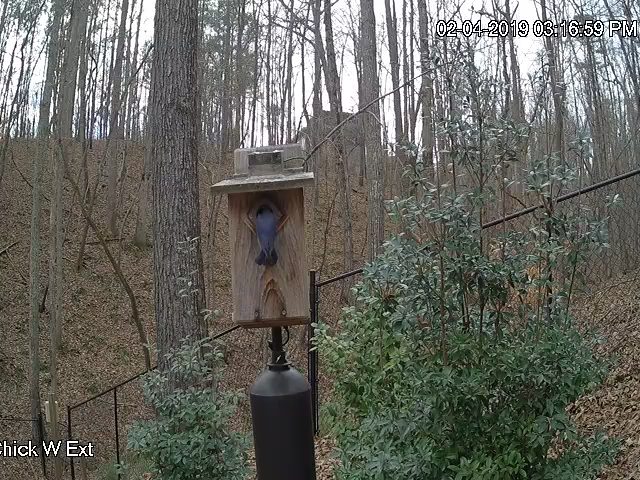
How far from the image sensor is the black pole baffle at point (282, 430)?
1.84 meters

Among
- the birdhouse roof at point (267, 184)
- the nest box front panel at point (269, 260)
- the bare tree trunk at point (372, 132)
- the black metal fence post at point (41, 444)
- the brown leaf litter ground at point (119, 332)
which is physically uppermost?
the bare tree trunk at point (372, 132)

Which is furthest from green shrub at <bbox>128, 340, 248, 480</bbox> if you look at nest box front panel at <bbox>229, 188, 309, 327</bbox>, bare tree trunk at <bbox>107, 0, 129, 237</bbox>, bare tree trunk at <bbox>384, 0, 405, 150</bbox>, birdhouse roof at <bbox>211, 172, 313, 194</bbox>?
bare tree trunk at <bbox>107, 0, 129, 237</bbox>

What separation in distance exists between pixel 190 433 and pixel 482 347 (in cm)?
205

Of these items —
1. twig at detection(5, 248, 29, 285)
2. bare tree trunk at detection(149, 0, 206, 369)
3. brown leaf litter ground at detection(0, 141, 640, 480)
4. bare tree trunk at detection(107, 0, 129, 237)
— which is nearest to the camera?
brown leaf litter ground at detection(0, 141, 640, 480)

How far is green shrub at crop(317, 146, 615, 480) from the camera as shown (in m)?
2.48

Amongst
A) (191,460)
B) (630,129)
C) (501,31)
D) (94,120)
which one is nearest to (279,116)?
(94,120)

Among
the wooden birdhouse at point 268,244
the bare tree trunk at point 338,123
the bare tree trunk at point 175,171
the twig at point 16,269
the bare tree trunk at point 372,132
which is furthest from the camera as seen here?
the twig at point 16,269

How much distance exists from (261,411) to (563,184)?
153 cm

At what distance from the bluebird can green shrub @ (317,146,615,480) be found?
0.79 meters

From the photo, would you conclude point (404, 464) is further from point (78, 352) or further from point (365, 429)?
point (78, 352)

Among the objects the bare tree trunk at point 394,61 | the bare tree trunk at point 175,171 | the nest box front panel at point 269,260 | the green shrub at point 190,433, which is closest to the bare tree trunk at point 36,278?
the bare tree trunk at point 175,171

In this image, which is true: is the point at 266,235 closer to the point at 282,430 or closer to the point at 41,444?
the point at 282,430

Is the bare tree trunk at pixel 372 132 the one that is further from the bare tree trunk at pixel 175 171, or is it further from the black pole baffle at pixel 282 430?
the black pole baffle at pixel 282 430

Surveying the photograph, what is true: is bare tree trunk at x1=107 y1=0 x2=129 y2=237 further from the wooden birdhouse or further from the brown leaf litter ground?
the wooden birdhouse
